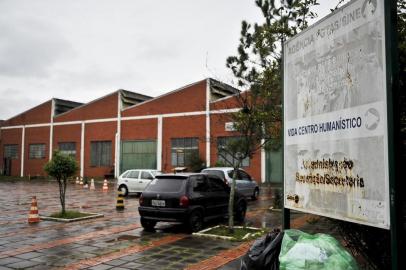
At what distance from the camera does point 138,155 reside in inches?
1522

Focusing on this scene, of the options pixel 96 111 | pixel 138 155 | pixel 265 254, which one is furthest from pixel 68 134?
pixel 265 254

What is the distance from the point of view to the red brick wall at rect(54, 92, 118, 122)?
40781mm

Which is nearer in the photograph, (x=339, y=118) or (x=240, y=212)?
(x=339, y=118)

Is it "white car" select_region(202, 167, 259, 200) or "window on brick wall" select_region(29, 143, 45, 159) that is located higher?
"window on brick wall" select_region(29, 143, 45, 159)

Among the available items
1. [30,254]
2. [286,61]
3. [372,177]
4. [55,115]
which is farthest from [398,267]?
[55,115]

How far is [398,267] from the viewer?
3.17 metres

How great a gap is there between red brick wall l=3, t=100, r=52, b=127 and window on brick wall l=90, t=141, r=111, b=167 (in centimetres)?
800

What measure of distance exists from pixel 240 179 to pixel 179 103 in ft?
59.6

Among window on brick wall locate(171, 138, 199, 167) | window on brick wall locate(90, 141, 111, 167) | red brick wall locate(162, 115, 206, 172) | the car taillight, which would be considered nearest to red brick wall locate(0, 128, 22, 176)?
window on brick wall locate(90, 141, 111, 167)

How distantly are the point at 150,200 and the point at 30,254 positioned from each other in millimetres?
3454

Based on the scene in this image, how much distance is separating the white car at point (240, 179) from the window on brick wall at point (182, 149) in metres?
14.4

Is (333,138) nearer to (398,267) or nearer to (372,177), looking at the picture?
(372,177)

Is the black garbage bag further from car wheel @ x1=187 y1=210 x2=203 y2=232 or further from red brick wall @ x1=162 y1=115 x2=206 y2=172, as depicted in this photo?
red brick wall @ x1=162 y1=115 x2=206 y2=172

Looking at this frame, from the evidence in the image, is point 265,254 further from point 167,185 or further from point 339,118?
point 167,185
